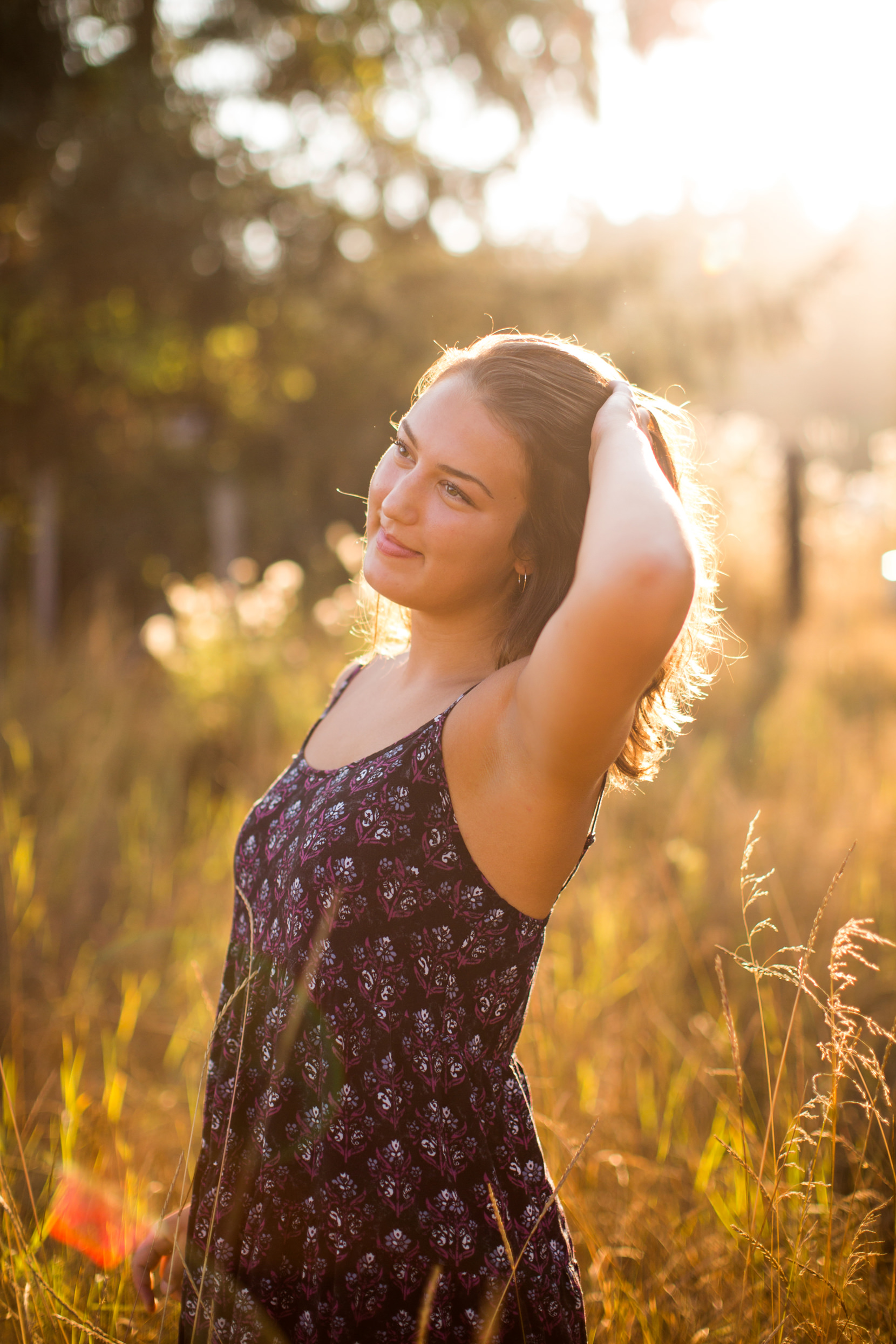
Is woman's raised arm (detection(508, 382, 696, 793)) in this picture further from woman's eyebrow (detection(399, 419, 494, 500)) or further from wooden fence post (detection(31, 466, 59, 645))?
wooden fence post (detection(31, 466, 59, 645))

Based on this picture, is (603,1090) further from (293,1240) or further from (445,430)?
(445,430)

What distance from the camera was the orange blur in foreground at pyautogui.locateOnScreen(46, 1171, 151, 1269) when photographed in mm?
1703

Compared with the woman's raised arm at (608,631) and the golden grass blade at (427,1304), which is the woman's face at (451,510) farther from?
the golden grass blade at (427,1304)

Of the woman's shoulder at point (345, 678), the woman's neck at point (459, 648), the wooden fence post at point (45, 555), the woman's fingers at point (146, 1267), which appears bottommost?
the wooden fence post at point (45, 555)

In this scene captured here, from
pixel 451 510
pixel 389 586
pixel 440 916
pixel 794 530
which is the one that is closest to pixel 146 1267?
pixel 440 916

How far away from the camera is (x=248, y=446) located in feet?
34.7

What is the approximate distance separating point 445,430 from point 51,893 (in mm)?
2549

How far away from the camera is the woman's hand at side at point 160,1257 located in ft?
4.61

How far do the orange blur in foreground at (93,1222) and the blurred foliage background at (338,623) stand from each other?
34 millimetres

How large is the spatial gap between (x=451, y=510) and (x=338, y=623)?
4129 millimetres

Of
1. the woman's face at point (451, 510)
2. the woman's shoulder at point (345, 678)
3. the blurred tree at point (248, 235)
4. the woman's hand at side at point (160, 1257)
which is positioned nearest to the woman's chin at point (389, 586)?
the woman's face at point (451, 510)

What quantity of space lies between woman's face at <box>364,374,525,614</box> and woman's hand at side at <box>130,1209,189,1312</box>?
3.32ft

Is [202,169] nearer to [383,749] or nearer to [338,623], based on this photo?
[338,623]

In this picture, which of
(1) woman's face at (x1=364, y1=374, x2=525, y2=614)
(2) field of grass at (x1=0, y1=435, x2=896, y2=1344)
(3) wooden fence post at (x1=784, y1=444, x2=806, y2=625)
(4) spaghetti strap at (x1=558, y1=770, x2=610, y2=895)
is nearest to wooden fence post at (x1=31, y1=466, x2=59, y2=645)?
(2) field of grass at (x1=0, y1=435, x2=896, y2=1344)
